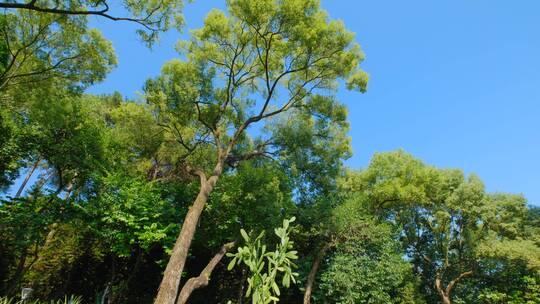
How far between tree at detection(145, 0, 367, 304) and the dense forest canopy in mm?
45

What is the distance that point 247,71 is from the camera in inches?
468

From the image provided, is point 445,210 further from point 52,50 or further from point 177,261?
point 52,50

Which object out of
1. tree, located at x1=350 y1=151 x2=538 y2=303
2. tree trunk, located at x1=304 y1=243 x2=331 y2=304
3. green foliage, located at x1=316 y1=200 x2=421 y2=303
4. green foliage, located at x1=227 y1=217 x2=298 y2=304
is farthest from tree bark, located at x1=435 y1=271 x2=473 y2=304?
green foliage, located at x1=227 y1=217 x2=298 y2=304

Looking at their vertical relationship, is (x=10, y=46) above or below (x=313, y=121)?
below

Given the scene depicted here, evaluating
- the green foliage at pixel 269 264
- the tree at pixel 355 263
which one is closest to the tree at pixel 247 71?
the tree at pixel 355 263

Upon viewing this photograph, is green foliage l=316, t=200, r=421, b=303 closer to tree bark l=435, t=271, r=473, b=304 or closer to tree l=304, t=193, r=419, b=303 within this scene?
tree l=304, t=193, r=419, b=303

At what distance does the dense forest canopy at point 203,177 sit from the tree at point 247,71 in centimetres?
4

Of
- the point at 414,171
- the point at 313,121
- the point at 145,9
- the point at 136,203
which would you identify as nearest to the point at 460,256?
the point at 414,171

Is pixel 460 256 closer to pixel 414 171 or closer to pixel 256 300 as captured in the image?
pixel 414 171

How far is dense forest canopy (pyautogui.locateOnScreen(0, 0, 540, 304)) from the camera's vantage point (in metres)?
10.2

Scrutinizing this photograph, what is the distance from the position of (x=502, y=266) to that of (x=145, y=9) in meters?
17.4

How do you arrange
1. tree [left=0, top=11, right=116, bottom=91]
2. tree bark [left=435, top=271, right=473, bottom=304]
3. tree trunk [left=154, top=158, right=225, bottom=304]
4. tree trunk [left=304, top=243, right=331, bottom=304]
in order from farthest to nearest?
tree bark [left=435, top=271, right=473, bottom=304] < tree trunk [left=304, top=243, right=331, bottom=304] < tree [left=0, top=11, right=116, bottom=91] < tree trunk [left=154, top=158, right=225, bottom=304]

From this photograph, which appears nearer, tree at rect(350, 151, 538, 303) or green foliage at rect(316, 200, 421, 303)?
green foliage at rect(316, 200, 421, 303)

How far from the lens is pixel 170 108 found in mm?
11453
